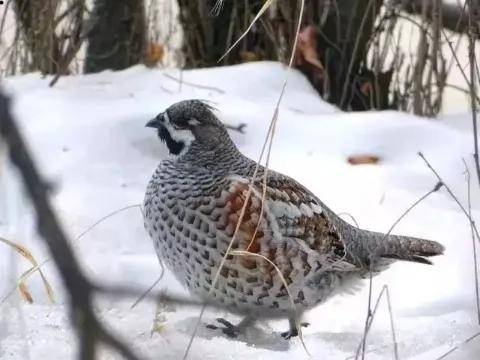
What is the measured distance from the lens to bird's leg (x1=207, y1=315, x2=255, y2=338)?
2707 millimetres

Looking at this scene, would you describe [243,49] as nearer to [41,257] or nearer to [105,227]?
[105,227]

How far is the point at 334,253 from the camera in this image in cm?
282

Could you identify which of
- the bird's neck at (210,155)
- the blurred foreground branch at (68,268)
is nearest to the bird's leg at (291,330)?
the bird's neck at (210,155)

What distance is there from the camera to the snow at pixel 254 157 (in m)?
2.56

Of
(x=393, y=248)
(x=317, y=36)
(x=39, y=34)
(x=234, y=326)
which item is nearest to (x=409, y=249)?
(x=393, y=248)

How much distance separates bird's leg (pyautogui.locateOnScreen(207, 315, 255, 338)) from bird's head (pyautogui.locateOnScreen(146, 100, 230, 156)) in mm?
478

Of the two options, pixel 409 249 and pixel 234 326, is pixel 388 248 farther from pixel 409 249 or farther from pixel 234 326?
pixel 234 326

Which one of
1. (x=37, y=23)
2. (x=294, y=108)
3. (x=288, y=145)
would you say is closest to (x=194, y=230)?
(x=288, y=145)

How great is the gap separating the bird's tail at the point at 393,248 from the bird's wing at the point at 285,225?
0.14 metres

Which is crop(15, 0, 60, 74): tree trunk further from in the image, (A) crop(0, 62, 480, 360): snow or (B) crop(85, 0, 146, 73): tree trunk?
(B) crop(85, 0, 146, 73): tree trunk

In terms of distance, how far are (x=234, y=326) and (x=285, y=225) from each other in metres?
0.32

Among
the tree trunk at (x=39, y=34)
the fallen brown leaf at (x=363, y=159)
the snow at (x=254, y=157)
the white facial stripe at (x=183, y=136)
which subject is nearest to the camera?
the snow at (x=254, y=157)

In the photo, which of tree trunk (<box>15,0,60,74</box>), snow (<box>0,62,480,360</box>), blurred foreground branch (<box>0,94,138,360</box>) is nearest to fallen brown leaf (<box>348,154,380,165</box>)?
snow (<box>0,62,480,360</box>)

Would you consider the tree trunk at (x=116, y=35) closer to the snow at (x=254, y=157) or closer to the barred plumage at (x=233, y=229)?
the snow at (x=254, y=157)
